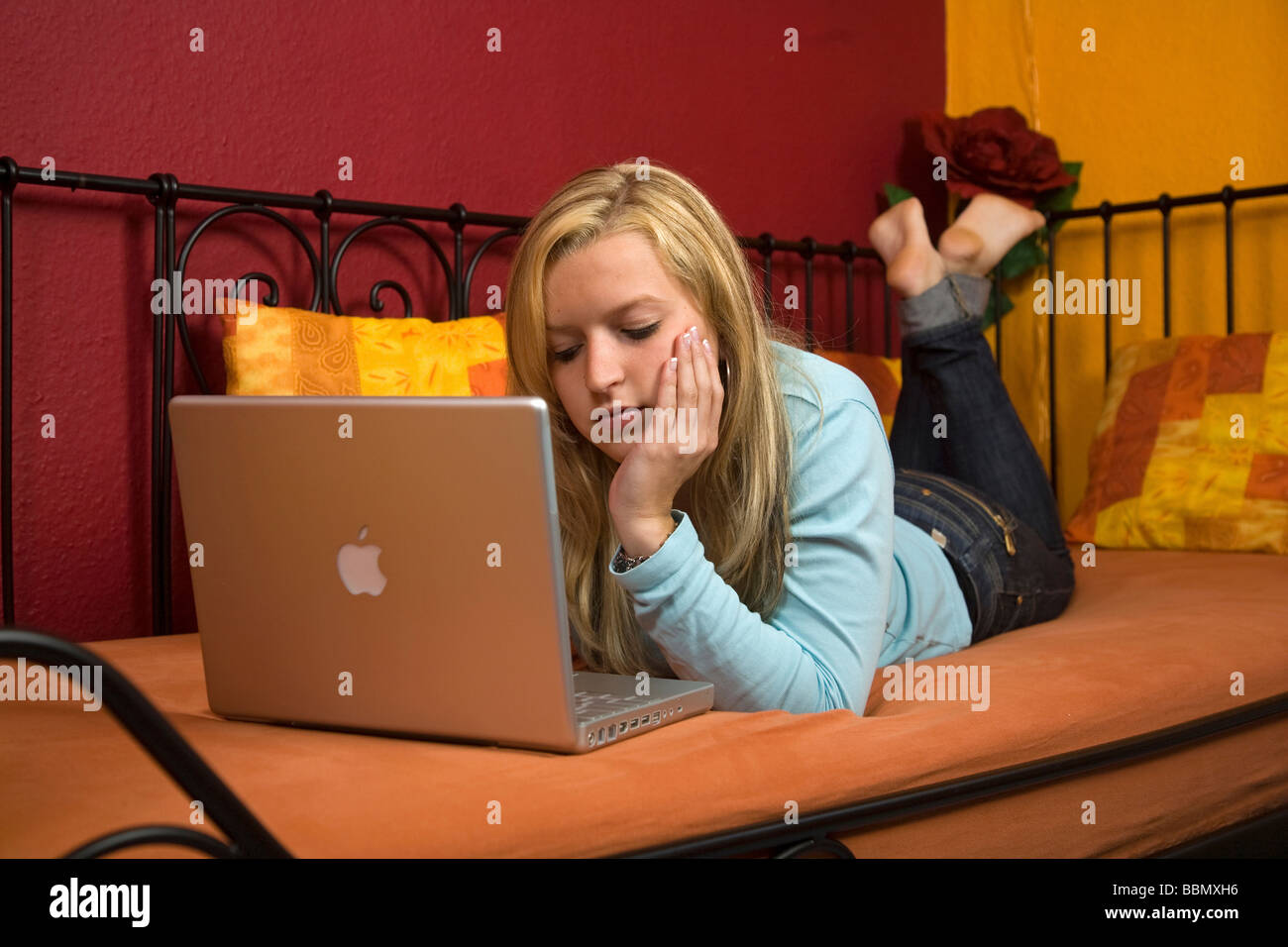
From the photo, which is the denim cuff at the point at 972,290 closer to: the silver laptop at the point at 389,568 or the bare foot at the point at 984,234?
the bare foot at the point at 984,234

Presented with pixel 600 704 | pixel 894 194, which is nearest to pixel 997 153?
pixel 894 194

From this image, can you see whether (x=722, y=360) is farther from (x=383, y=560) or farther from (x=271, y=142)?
(x=271, y=142)

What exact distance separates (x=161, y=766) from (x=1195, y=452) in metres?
1.85

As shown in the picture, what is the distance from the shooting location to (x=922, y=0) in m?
2.69

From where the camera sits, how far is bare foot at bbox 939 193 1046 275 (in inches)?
75.2

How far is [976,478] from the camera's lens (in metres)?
1.76

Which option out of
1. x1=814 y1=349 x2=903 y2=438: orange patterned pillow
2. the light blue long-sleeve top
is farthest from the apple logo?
x1=814 y1=349 x2=903 y2=438: orange patterned pillow

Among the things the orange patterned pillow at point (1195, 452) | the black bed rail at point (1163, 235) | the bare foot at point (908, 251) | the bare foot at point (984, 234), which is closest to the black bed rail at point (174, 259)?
the bare foot at point (908, 251)

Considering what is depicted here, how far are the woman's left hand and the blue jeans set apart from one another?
0.62 m

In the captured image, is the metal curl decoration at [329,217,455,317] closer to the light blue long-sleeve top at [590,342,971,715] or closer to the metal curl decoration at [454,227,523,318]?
the metal curl decoration at [454,227,523,318]

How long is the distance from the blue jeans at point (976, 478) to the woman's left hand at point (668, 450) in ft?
2.03
